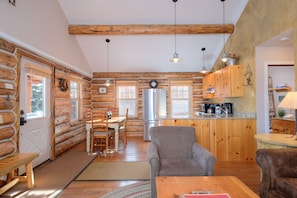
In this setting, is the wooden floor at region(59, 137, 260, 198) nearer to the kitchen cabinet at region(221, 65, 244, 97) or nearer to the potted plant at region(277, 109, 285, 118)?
the kitchen cabinet at region(221, 65, 244, 97)

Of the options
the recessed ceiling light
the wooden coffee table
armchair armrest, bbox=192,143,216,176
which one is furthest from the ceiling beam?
the wooden coffee table

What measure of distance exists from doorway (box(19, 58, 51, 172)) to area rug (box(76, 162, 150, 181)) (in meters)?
1.12

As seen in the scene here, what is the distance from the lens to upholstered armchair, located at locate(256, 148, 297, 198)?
1963mm

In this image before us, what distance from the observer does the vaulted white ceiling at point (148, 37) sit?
14.2 feet

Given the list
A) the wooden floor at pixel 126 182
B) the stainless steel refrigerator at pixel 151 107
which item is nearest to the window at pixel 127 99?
the stainless steel refrigerator at pixel 151 107

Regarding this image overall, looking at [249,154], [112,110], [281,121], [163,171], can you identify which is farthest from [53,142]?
[281,121]

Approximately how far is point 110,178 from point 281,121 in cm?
387

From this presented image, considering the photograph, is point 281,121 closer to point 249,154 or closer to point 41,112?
point 249,154

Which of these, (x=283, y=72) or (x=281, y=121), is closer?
(x=281, y=121)

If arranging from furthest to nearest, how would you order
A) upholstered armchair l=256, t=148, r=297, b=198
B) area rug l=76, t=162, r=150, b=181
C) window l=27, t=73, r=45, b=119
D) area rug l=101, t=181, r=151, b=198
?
window l=27, t=73, r=45, b=119
area rug l=76, t=162, r=150, b=181
area rug l=101, t=181, r=151, b=198
upholstered armchair l=256, t=148, r=297, b=198

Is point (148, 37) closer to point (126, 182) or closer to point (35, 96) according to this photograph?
point (35, 96)

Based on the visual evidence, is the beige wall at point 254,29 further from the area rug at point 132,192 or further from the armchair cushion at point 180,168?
the area rug at point 132,192

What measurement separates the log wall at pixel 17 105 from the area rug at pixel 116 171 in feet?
3.95

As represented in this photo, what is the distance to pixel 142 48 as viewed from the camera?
5.73 metres
